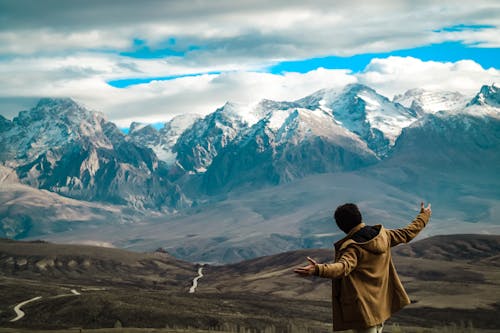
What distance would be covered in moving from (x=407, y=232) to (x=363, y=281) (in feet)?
7.33

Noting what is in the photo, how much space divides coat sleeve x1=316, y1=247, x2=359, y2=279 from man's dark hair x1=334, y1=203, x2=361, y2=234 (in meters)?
0.90

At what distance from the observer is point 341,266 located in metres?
19.1

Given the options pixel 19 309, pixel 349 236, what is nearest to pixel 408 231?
pixel 349 236

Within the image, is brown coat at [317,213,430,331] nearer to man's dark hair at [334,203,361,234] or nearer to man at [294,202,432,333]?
man at [294,202,432,333]

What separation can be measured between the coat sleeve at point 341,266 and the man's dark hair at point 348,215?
2.94 ft

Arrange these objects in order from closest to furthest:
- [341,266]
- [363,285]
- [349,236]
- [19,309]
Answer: [341,266], [363,285], [349,236], [19,309]

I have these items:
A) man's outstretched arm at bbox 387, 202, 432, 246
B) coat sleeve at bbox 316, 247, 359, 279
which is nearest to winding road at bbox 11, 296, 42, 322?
man's outstretched arm at bbox 387, 202, 432, 246

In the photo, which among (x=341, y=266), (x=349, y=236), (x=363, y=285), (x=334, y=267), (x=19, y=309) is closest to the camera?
(x=334, y=267)

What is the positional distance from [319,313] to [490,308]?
38.2 m

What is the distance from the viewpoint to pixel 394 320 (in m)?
153

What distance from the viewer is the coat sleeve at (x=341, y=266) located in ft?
61.0

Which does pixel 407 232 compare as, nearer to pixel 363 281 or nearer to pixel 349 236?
pixel 349 236

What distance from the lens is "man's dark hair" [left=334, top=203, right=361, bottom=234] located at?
20531 millimetres

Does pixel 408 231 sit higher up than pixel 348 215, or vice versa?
pixel 348 215
